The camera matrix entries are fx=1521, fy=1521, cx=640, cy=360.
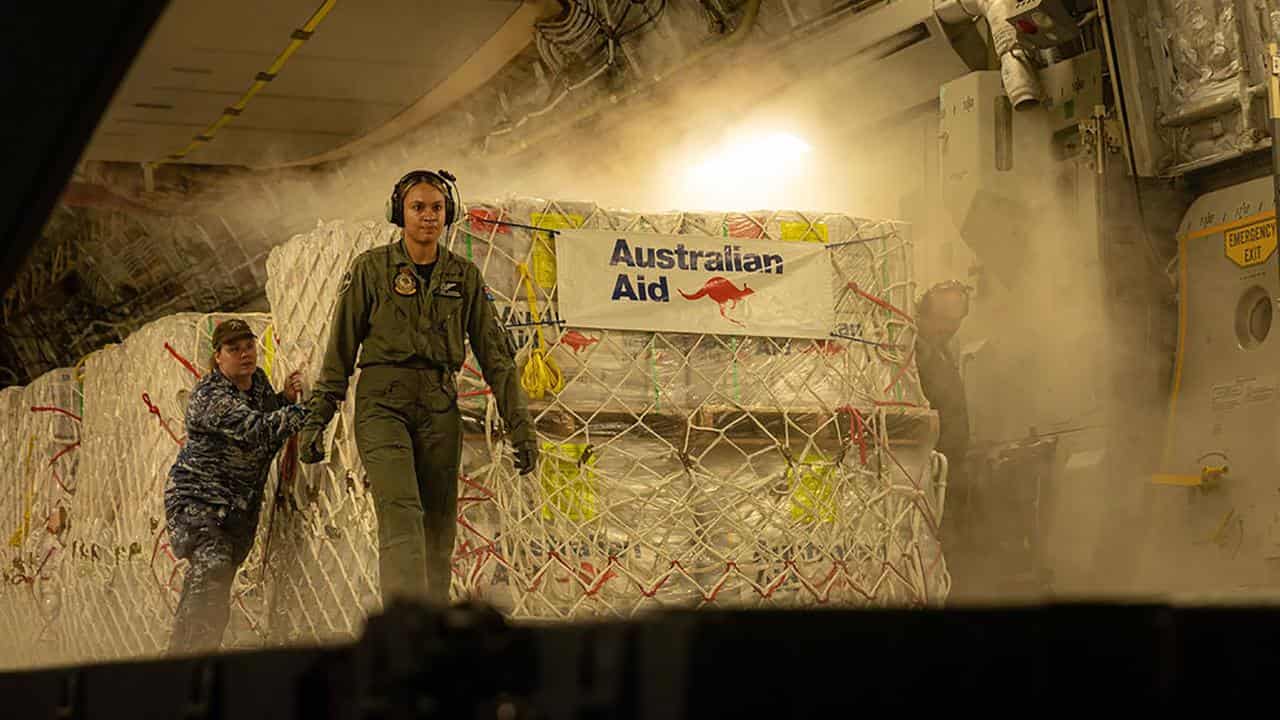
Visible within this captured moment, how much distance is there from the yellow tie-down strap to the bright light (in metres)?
3.92

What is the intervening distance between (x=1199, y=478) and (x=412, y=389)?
145 inches

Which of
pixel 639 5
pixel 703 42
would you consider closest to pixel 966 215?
pixel 703 42

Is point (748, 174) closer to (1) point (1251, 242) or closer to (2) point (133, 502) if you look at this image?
(1) point (1251, 242)

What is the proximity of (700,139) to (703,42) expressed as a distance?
0.96 m

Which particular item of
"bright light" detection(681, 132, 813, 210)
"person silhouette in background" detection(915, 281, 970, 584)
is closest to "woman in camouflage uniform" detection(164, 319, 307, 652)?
"person silhouette in background" detection(915, 281, 970, 584)

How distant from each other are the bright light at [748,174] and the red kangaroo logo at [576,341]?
12.6 ft

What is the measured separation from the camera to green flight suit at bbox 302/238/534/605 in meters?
5.65

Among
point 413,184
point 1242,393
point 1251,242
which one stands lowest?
point 1242,393

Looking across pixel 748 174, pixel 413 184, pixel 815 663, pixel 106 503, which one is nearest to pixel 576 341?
pixel 413 184

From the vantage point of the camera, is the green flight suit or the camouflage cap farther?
the camouflage cap

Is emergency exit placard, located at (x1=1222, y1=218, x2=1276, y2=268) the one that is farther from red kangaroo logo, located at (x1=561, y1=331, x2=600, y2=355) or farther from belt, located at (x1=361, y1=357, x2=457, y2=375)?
belt, located at (x1=361, y1=357, x2=457, y2=375)

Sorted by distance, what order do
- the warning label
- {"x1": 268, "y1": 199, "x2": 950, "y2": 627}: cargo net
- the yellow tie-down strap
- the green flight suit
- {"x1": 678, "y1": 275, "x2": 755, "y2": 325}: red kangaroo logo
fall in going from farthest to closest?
{"x1": 678, "y1": 275, "x2": 755, "y2": 325}: red kangaroo logo → the yellow tie-down strap → the warning label → {"x1": 268, "y1": 199, "x2": 950, "y2": 627}: cargo net → the green flight suit

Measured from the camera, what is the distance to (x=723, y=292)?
7.17 meters

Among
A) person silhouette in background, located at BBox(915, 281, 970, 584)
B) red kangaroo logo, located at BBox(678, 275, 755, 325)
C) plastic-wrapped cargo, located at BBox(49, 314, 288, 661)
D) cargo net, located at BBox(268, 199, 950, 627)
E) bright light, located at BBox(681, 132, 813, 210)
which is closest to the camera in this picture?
cargo net, located at BBox(268, 199, 950, 627)
